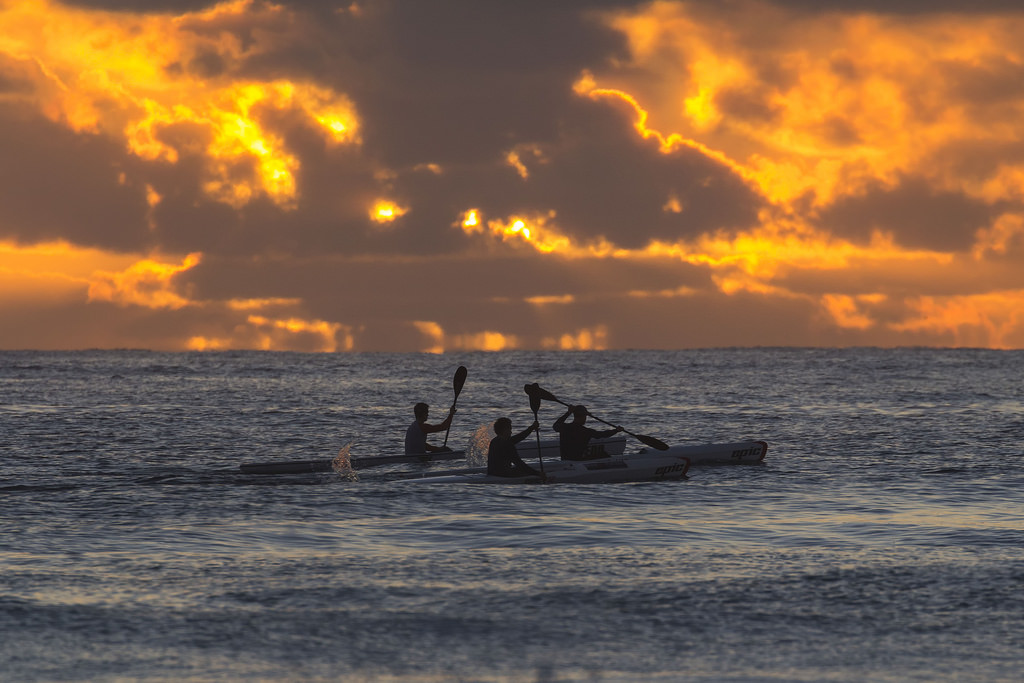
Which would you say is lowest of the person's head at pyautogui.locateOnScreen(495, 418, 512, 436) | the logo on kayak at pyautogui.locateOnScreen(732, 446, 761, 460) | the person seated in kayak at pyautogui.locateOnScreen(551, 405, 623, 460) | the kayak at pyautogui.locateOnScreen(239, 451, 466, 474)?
the kayak at pyautogui.locateOnScreen(239, 451, 466, 474)

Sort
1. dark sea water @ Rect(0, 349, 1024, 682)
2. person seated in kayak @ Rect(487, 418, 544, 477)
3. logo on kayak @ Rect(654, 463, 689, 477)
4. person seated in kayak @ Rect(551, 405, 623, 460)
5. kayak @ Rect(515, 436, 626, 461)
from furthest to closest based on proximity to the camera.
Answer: kayak @ Rect(515, 436, 626, 461) < person seated in kayak @ Rect(551, 405, 623, 460) < logo on kayak @ Rect(654, 463, 689, 477) < person seated in kayak @ Rect(487, 418, 544, 477) < dark sea water @ Rect(0, 349, 1024, 682)

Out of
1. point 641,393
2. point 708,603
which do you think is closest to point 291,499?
point 708,603

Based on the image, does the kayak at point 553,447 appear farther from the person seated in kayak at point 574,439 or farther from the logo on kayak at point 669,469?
the logo on kayak at point 669,469

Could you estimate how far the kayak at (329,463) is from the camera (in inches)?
898

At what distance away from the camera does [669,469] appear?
22.5 m

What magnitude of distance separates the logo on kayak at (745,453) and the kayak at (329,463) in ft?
22.0

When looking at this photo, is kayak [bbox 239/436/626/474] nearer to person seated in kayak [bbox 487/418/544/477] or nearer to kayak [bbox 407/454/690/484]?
kayak [bbox 407/454/690/484]

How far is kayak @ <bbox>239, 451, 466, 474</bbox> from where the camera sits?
898 inches

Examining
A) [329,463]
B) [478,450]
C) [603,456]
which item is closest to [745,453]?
[603,456]

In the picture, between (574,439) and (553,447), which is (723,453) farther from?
(553,447)

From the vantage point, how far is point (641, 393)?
6969 centimetres

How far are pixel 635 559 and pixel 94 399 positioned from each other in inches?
1969

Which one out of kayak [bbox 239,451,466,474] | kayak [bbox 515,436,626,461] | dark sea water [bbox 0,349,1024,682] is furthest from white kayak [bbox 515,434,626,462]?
dark sea water [bbox 0,349,1024,682]

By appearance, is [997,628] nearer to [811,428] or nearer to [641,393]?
[811,428]
